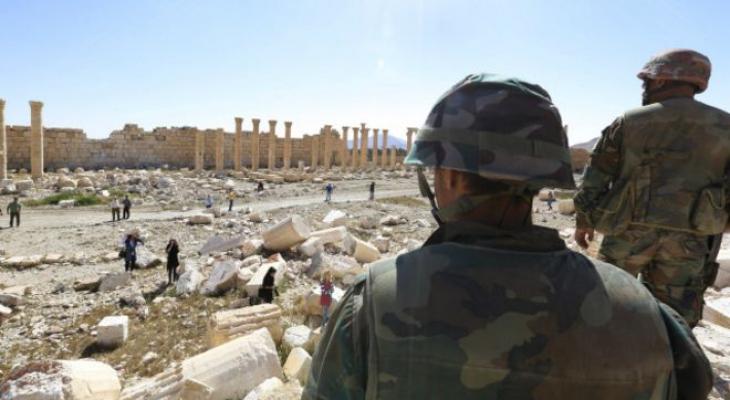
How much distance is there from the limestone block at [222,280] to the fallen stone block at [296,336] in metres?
2.24

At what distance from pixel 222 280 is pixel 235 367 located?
337 centimetres

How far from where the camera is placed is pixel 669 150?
2.76 meters

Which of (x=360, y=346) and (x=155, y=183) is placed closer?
(x=360, y=346)

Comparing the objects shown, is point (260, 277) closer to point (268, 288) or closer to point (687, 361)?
point (268, 288)

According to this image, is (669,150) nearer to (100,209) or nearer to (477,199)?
(477,199)

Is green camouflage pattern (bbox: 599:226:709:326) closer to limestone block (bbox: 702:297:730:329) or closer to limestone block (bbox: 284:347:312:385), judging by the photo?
limestone block (bbox: 702:297:730:329)

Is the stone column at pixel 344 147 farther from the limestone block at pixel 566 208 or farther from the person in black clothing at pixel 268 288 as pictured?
the person in black clothing at pixel 268 288

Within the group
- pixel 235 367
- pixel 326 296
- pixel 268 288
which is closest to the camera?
pixel 235 367

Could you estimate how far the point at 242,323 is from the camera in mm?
5461

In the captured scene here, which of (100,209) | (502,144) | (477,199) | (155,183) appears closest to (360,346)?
(477,199)

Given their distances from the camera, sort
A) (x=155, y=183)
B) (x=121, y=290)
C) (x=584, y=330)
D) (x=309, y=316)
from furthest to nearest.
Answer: (x=155, y=183)
(x=121, y=290)
(x=309, y=316)
(x=584, y=330)

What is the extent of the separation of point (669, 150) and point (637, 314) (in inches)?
79.1

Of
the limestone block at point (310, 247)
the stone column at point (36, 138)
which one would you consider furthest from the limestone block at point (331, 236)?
the stone column at point (36, 138)

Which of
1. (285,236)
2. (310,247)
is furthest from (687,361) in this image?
(285,236)
